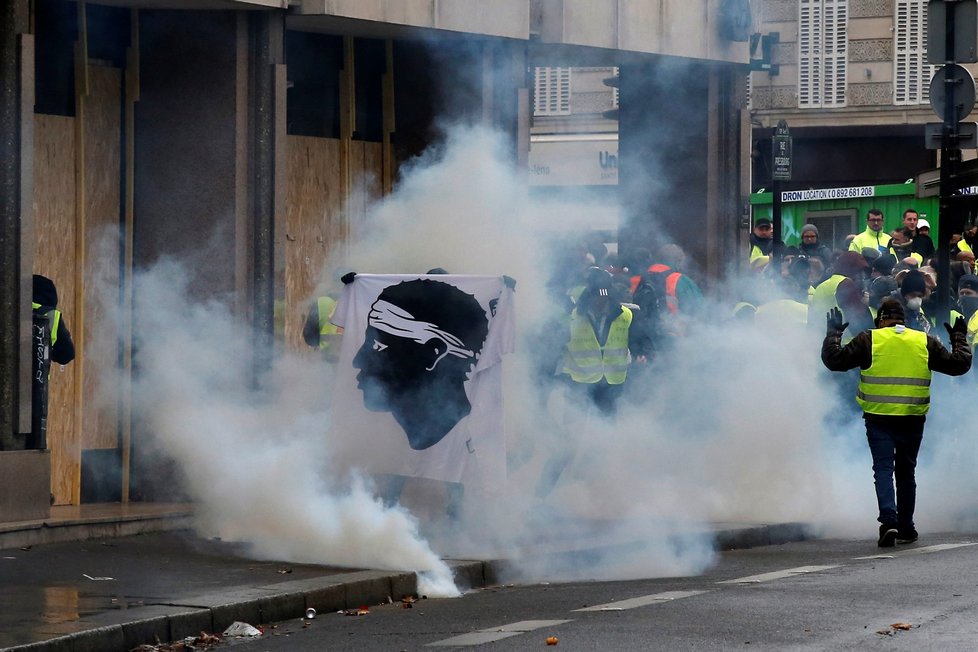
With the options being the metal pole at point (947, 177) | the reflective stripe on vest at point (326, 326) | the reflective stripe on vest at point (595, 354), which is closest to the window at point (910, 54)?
the metal pole at point (947, 177)

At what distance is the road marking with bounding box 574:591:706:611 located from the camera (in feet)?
28.7

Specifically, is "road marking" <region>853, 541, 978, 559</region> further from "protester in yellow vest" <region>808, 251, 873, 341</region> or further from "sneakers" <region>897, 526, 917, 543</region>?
"protester in yellow vest" <region>808, 251, 873, 341</region>

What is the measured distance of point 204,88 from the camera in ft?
42.5

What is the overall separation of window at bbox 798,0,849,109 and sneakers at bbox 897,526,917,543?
2231 centimetres

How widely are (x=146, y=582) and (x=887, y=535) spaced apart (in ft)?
15.3

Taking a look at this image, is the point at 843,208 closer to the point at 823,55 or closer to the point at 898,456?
the point at 823,55

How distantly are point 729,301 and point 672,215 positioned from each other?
106cm

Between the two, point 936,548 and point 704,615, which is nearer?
point 704,615

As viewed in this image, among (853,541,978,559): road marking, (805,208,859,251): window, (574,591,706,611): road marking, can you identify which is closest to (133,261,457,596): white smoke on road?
(574,591,706,611): road marking

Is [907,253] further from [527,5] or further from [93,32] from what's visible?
[93,32]

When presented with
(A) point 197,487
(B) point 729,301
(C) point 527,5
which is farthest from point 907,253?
(A) point 197,487

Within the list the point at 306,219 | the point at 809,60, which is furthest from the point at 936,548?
the point at 809,60

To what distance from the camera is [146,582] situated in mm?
9195

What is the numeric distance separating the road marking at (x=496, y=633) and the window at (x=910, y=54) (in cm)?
2593
